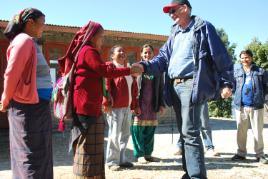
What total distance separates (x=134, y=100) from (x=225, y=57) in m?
2.63

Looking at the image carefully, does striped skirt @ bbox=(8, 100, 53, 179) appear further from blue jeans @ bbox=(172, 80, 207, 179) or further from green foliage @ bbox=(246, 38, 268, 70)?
green foliage @ bbox=(246, 38, 268, 70)

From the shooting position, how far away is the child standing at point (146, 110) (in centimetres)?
637

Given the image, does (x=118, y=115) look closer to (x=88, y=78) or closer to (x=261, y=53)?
(x=88, y=78)

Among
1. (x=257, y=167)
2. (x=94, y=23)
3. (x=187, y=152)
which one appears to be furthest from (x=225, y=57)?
(x=257, y=167)

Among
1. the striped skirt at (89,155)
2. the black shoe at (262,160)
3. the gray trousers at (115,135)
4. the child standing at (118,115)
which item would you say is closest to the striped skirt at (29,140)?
the striped skirt at (89,155)

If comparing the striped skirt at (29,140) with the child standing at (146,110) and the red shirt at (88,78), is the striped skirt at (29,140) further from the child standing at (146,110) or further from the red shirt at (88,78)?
the child standing at (146,110)

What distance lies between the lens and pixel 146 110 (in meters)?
6.39

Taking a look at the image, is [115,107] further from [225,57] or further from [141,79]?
[225,57]

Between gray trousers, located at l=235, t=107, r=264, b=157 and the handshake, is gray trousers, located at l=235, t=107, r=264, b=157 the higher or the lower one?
the lower one

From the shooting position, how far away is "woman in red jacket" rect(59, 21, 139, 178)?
3826mm

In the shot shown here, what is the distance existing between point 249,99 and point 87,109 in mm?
3693

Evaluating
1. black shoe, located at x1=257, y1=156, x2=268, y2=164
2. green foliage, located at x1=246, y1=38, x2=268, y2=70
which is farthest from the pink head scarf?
green foliage, located at x1=246, y1=38, x2=268, y2=70

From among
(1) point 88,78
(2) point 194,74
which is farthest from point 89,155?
(2) point 194,74

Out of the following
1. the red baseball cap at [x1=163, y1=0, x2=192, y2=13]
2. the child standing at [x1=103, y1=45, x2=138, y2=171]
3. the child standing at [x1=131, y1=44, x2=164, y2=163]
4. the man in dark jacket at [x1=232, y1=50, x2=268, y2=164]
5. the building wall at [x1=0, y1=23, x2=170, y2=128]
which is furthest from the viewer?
the building wall at [x1=0, y1=23, x2=170, y2=128]
